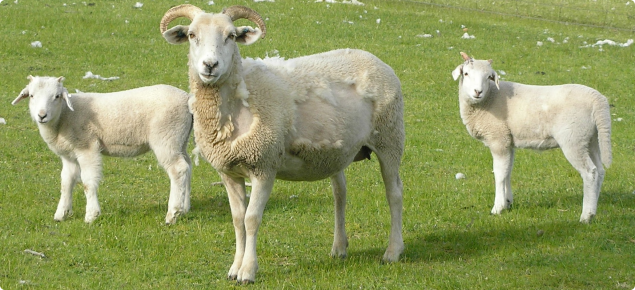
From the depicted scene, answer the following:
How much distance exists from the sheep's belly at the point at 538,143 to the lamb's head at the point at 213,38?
446cm

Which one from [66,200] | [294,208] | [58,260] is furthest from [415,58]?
[58,260]

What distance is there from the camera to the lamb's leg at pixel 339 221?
8359 mm

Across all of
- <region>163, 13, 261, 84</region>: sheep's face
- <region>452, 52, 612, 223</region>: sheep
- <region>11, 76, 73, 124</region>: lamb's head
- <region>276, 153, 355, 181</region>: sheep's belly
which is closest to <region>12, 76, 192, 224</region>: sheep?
<region>11, 76, 73, 124</region>: lamb's head

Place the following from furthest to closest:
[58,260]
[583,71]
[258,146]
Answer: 1. [583,71]
2. [58,260]
3. [258,146]

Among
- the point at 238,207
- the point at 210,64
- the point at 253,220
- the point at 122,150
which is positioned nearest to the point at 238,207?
the point at 238,207

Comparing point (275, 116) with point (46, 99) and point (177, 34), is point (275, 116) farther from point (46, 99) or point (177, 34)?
point (46, 99)

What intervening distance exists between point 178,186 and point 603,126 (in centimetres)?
513

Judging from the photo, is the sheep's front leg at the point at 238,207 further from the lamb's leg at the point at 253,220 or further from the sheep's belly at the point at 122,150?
the sheep's belly at the point at 122,150

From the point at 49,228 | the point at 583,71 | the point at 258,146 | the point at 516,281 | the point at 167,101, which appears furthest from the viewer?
the point at 583,71

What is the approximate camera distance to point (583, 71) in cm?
2033

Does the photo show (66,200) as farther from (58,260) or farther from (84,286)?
(84,286)

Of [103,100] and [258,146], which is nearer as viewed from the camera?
[258,146]

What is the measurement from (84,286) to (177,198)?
260 centimetres

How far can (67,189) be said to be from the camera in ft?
32.7
